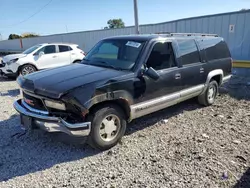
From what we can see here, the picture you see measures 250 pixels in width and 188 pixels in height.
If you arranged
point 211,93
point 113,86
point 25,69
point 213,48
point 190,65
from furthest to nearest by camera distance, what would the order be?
point 25,69 → point 211,93 → point 213,48 → point 190,65 → point 113,86

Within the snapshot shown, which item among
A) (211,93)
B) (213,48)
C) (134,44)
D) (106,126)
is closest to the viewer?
(106,126)

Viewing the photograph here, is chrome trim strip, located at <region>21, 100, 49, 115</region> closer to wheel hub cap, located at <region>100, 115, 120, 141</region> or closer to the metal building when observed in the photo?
→ wheel hub cap, located at <region>100, 115, 120, 141</region>

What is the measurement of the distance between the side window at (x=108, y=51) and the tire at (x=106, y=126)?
1206 millimetres

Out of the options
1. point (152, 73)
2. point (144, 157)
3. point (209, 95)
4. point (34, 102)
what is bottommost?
point (144, 157)

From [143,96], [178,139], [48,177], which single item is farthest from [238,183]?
[48,177]

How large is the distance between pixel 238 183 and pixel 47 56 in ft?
30.3

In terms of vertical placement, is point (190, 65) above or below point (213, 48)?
below

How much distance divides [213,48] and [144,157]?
3717mm

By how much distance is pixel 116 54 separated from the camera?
4316mm

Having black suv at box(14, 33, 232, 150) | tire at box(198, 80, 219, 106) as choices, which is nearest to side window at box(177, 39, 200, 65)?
black suv at box(14, 33, 232, 150)

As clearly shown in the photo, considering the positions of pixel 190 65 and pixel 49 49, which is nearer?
pixel 190 65

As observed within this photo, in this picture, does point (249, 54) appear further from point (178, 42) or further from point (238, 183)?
point (238, 183)

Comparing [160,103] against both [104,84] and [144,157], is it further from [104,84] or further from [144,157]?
[104,84]

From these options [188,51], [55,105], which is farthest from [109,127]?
[188,51]
